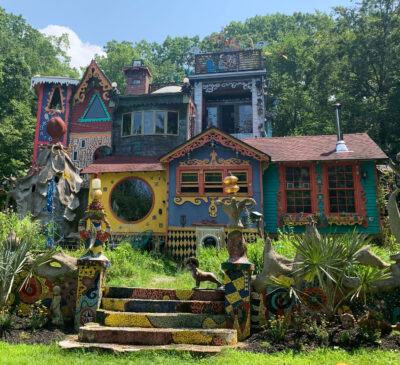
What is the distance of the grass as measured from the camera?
5137 mm

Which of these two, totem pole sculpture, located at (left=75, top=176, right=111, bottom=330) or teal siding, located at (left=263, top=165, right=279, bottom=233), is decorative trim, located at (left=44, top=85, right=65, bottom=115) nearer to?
teal siding, located at (left=263, top=165, right=279, bottom=233)

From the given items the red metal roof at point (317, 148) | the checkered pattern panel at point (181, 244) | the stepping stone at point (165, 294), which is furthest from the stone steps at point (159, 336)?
the red metal roof at point (317, 148)

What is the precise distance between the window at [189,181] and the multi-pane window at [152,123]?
5.70m

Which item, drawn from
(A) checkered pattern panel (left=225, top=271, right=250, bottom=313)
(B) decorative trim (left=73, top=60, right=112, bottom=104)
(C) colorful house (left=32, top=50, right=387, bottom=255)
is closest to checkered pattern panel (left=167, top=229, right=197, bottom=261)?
(C) colorful house (left=32, top=50, right=387, bottom=255)

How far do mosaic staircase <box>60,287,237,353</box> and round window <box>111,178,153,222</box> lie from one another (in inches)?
393

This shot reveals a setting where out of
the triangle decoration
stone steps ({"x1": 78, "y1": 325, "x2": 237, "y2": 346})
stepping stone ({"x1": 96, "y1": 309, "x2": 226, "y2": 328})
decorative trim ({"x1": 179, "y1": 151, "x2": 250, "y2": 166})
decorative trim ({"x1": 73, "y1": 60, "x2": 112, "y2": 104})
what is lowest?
stone steps ({"x1": 78, "y1": 325, "x2": 237, "y2": 346})

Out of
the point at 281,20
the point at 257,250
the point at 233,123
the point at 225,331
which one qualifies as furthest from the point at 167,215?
the point at 281,20

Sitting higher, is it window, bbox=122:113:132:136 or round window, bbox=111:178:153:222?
window, bbox=122:113:132:136

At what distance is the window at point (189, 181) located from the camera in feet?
51.3

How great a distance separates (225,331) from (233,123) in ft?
65.1

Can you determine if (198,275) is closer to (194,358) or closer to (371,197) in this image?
(194,358)

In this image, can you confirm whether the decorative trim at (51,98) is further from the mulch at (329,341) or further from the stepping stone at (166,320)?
the mulch at (329,341)

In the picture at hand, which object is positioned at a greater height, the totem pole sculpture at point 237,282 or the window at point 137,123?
the window at point 137,123

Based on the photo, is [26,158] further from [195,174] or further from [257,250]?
[257,250]
